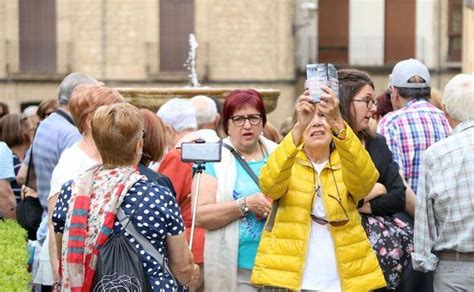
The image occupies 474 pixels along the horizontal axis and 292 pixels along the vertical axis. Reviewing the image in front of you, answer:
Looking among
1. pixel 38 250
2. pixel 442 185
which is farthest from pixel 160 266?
pixel 38 250

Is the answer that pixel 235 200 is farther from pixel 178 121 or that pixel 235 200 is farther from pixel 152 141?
pixel 178 121

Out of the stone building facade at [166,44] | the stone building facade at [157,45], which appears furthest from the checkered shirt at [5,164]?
the stone building facade at [157,45]

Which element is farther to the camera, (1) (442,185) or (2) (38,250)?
(2) (38,250)

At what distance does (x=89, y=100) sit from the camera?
26.2 ft

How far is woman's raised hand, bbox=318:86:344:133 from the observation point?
6.83 metres

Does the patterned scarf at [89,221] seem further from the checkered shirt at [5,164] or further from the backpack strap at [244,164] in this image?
the checkered shirt at [5,164]

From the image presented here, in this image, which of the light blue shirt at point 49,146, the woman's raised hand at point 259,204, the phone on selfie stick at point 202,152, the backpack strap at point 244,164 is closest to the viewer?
the phone on selfie stick at point 202,152

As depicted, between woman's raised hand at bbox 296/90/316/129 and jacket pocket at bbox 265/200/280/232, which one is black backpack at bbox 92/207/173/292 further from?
woman's raised hand at bbox 296/90/316/129

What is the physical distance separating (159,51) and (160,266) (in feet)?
107

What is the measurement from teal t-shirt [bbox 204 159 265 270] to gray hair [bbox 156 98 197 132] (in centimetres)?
160

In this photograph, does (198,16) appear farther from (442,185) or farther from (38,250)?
(442,185)

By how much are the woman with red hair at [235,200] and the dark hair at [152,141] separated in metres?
0.32

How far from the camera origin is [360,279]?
6.97 meters

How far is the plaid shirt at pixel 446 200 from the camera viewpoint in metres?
6.89
